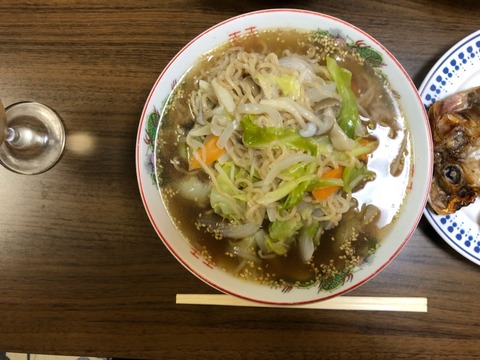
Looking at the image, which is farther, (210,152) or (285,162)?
(210,152)

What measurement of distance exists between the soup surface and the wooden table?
0.21 metres

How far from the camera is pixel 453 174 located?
1650 mm

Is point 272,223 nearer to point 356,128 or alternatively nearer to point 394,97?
point 356,128

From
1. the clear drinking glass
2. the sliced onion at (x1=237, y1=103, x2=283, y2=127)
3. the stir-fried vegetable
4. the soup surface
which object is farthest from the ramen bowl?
the clear drinking glass

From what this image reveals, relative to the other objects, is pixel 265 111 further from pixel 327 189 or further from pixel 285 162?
pixel 327 189

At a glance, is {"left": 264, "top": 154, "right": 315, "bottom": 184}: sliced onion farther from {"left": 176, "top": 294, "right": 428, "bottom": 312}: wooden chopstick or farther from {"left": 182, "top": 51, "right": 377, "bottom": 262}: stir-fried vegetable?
{"left": 176, "top": 294, "right": 428, "bottom": 312}: wooden chopstick

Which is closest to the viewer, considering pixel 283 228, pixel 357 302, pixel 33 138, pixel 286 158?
pixel 286 158

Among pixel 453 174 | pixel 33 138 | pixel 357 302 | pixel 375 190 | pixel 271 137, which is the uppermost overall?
pixel 271 137

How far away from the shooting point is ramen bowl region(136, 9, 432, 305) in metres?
1.60

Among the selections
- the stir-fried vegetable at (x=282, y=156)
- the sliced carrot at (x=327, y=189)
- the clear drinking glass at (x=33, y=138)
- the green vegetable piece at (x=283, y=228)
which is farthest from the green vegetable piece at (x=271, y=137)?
the clear drinking glass at (x=33, y=138)

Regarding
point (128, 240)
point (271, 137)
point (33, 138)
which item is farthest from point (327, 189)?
point (33, 138)

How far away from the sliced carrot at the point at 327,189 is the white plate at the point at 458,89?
1.33ft

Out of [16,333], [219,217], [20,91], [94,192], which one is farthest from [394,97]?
[16,333]

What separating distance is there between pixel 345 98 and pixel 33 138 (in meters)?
1.35
